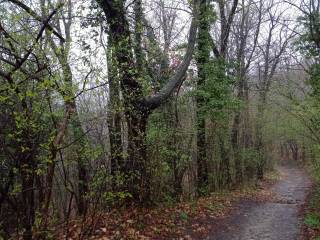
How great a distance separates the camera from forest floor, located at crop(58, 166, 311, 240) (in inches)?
297

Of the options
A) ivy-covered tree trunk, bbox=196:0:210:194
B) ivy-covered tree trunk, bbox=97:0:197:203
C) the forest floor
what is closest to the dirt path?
the forest floor

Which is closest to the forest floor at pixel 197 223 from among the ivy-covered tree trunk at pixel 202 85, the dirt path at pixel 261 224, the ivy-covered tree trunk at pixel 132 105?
the dirt path at pixel 261 224

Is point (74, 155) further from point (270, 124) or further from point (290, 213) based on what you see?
point (270, 124)

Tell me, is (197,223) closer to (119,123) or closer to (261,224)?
(261,224)

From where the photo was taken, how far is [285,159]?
5112 centimetres

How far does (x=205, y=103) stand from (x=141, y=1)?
536 cm

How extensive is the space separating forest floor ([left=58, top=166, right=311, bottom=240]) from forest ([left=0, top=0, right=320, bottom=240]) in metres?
0.07

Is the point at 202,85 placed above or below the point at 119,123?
above

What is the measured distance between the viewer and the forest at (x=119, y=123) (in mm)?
5199

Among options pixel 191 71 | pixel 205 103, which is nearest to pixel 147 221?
pixel 205 103

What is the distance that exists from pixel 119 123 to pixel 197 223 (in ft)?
12.4

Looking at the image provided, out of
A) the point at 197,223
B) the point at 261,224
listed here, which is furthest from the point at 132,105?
the point at 261,224

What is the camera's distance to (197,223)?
955 cm

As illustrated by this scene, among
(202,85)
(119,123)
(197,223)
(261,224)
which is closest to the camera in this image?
(119,123)
